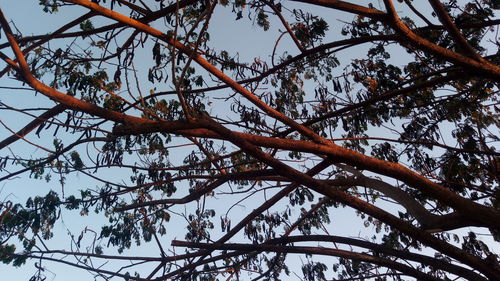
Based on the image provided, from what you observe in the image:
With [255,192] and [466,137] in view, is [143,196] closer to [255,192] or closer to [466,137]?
[255,192]

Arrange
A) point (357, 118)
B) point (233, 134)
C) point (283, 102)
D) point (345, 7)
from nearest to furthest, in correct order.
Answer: point (233, 134)
point (345, 7)
point (357, 118)
point (283, 102)

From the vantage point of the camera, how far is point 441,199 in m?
2.93

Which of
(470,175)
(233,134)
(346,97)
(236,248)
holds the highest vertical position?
(346,97)

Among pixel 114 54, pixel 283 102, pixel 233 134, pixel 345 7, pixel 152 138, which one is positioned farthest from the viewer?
pixel 283 102

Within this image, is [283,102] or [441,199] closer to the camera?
[441,199]

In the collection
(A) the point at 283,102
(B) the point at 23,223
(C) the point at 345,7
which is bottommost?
(B) the point at 23,223

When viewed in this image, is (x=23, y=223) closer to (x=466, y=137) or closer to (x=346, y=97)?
(x=346, y=97)

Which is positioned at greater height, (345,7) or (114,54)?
(114,54)

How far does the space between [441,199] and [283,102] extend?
129 inches

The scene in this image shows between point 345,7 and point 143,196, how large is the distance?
4.28 m

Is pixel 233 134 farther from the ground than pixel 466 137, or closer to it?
closer to it

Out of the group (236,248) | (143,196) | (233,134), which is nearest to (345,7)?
(233,134)

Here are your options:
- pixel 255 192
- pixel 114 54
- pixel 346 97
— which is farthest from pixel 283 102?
pixel 114 54

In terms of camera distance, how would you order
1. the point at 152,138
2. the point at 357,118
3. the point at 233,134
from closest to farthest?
the point at 233,134 < the point at 357,118 < the point at 152,138
